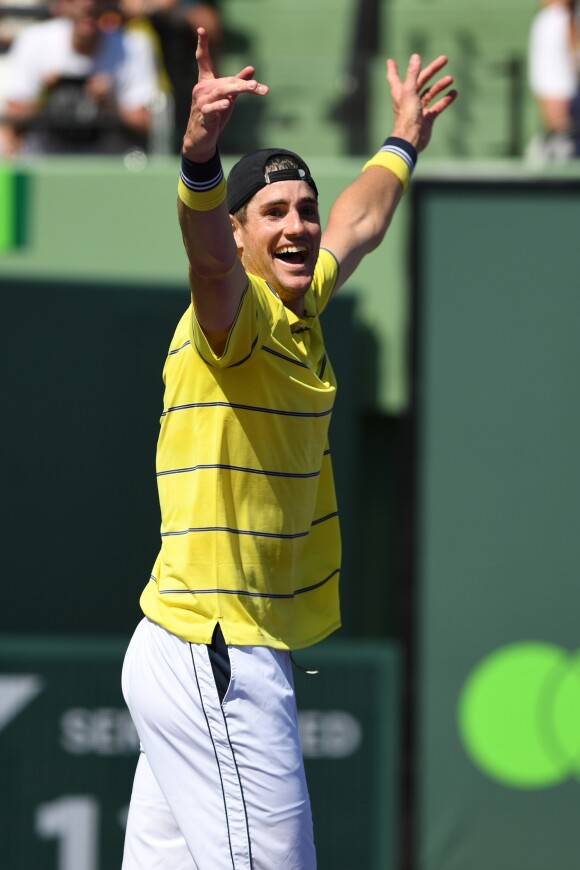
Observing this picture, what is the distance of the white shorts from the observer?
284cm

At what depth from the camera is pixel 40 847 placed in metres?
5.61

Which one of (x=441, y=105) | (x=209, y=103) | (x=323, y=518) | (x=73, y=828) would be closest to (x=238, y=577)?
(x=323, y=518)

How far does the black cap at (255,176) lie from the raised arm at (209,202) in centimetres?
46

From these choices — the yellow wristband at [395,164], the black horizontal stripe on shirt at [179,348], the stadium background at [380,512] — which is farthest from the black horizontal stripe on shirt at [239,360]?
the stadium background at [380,512]

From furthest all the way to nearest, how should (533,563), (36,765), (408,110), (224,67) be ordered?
(224,67), (533,563), (36,765), (408,110)

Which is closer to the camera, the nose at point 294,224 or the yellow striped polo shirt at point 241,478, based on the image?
the yellow striped polo shirt at point 241,478

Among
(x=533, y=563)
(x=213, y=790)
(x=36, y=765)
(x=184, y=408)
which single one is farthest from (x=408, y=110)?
(x=36, y=765)

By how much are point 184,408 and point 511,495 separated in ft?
11.1

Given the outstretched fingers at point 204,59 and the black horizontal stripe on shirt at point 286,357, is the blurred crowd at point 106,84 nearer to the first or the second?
the black horizontal stripe on shirt at point 286,357

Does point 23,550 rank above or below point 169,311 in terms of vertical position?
below

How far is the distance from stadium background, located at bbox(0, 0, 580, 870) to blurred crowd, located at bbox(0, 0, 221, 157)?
357 millimetres

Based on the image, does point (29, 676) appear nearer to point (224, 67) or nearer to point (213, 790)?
point (213, 790)

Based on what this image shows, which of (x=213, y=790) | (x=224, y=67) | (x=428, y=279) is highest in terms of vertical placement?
(x=224, y=67)

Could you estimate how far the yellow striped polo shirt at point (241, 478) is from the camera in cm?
283
